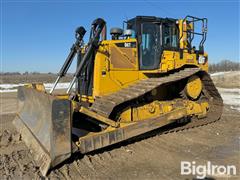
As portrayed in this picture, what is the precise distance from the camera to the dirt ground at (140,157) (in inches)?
184

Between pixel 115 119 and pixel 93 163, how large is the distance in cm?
134

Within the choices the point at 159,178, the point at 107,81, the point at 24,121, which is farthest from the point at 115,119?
the point at 24,121

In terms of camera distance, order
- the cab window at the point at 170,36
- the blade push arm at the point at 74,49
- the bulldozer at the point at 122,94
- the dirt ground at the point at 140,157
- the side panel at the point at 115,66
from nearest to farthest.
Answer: the dirt ground at the point at 140,157, the bulldozer at the point at 122,94, the side panel at the point at 115,66, the blade push arm at the point at 74,49, the cab window at the point at 170,36

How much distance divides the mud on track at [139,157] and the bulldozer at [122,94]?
26cm

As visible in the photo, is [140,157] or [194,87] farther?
[194,87]

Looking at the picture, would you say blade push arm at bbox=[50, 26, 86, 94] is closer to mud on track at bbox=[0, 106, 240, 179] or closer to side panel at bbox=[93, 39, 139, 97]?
side panel at bbox=[93, 39, 139, 97]

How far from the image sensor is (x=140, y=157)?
5512mm

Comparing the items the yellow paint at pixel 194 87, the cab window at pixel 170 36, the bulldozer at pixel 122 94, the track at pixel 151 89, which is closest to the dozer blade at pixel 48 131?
the bulldozer at pixel 122 94

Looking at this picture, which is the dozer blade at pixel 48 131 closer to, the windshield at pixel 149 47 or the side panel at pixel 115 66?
the side panel at pixel 115 66

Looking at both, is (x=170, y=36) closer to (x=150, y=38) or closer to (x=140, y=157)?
(x=150, y=38)

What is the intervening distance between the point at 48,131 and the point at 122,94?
1887mm

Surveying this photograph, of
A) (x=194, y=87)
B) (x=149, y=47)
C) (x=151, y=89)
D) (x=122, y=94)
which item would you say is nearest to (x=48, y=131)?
(x=122, y=94)

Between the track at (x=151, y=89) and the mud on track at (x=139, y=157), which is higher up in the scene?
the track at (x=151, y=89)

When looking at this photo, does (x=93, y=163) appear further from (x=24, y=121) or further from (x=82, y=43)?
(x=82, y=43)
